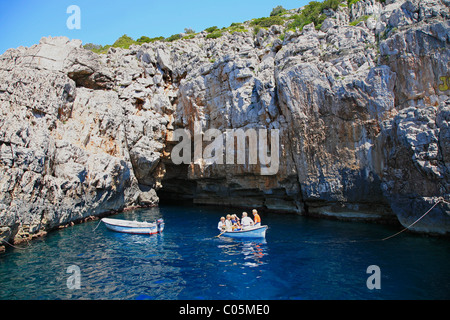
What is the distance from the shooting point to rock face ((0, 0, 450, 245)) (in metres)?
20.2

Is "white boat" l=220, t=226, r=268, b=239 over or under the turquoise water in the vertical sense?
over

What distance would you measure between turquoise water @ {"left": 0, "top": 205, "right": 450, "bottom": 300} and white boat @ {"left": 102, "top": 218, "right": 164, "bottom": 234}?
2.32ft

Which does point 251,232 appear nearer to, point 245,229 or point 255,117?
point 245,229

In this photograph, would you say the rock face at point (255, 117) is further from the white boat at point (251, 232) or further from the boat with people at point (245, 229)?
the white boat at point (251, 232)

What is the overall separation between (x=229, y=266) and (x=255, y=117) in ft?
62.2

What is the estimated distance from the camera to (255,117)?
101ft

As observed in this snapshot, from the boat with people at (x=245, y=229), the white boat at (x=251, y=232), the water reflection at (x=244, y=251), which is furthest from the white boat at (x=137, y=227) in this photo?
the white boat at (x=251, y=232)

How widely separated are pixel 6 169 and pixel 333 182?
25.5 m

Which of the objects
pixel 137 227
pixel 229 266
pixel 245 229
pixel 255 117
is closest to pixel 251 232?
pixel 245 229

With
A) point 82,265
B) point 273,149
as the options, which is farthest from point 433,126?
point 82,265

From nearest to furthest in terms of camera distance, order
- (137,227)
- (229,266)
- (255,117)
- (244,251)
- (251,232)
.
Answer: (229,266)
(244,251)
(251,232)
(137,227)
(255,117)

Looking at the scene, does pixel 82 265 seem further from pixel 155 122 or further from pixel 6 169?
pixel 155 122

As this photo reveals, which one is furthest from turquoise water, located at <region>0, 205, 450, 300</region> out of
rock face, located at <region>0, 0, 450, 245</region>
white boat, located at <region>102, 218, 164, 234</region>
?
rock face, located at <region>0, 0, 450, 245</region>

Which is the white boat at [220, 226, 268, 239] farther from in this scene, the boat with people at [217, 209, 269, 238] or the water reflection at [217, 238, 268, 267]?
the water reflection at [217, 238, 268, 267]
